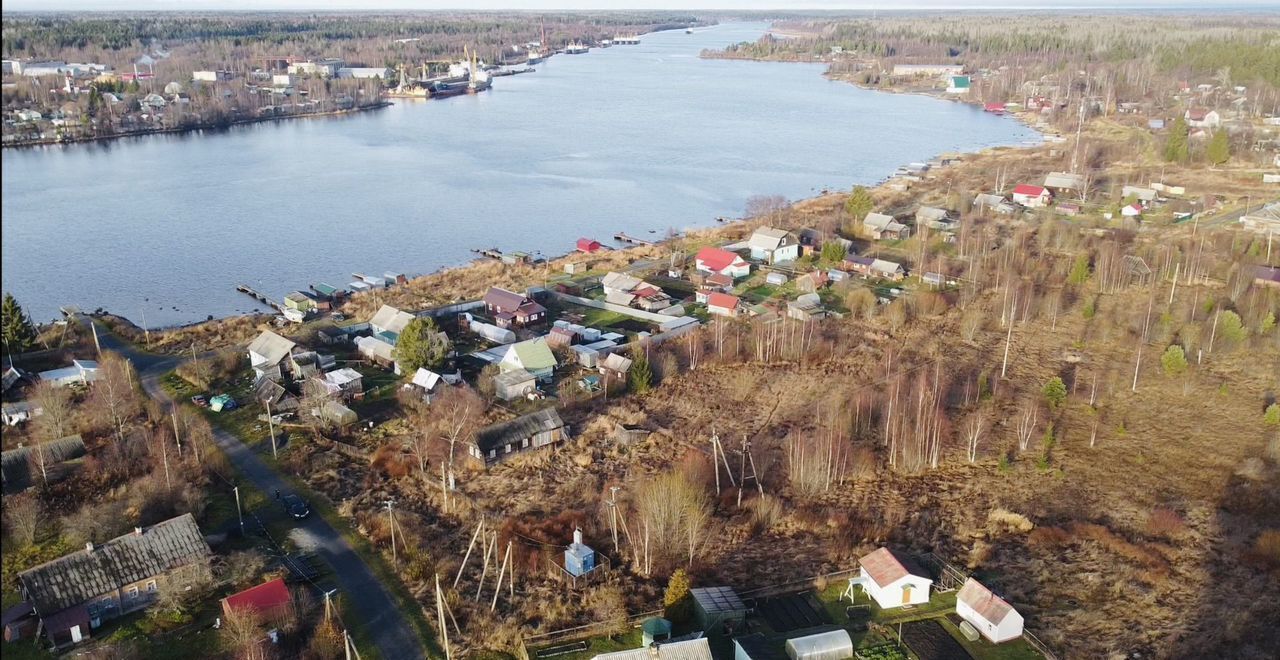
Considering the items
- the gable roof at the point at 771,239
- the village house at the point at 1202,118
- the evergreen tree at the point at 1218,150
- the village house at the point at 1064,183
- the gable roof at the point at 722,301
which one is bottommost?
the gable roof at the point at 722,301

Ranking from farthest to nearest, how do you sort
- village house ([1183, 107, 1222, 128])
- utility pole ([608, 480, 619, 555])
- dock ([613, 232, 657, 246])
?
village house ([1183, 107, 1222, 128]), dock ([613, 232, 657, 246]), utility pole ([608, 480, 619, 555])

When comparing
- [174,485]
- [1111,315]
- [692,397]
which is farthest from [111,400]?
[1111,315]

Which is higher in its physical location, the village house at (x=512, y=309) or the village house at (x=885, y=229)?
the village house at (x=885, y=229)

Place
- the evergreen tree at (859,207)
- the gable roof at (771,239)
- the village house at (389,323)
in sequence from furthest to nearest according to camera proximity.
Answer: the evergreen tree at (859,207) < the gable roof at (771,239) < the village house at (389,323)

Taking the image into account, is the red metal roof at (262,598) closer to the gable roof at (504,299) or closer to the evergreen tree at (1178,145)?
the gable roof at (504,299)

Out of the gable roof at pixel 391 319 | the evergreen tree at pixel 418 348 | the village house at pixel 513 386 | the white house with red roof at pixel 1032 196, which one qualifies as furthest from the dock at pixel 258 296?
the white house with red roof at pixel 1032 196

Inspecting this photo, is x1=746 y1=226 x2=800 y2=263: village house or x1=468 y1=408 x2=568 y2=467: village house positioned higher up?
x1=746 y1=226 x2=800 y2=263: village house

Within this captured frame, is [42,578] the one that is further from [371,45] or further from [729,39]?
[729,39]

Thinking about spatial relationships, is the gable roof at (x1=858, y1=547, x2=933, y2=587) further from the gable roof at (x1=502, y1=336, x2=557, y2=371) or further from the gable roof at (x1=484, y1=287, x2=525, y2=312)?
the gable roof at (x1=484, y1=287, x2=525, y2=312)

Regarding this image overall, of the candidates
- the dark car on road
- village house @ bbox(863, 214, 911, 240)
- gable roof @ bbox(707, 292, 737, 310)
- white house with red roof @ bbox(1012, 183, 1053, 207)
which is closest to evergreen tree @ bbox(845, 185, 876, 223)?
village house @ bbox(863, 214, 911, 240)
